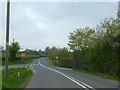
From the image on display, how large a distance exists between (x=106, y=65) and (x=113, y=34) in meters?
4.80

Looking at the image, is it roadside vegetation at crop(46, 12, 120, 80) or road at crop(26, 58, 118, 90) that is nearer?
road at crop(26, 58, 118, 90)

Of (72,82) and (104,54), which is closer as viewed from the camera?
(72,82)

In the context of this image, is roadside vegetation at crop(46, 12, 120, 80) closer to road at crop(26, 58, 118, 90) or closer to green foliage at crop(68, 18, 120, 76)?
green foliage at crop(68, 18, 120, 76)

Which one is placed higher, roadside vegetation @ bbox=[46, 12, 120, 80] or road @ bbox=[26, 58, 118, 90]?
roadside vegetation @ bbox=[46, 12, 120, 80]

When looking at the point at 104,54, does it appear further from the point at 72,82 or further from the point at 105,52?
the point at 72,82

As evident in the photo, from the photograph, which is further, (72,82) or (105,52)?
(105,52)

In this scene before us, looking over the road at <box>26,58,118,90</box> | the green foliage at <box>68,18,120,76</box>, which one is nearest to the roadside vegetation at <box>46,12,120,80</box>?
the green foliage at <box>68,18,120,76</box>

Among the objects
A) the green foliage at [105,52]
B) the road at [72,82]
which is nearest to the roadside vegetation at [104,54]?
the green foliage at [105,52]

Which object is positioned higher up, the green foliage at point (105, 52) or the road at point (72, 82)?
the green foliage at point (105, 52)

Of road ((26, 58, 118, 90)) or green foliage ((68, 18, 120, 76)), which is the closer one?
road ((26, 58, 118, 90))

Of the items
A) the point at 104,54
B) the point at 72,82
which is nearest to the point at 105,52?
the point at 104,54

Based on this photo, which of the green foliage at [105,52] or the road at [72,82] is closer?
the road at [72,82]

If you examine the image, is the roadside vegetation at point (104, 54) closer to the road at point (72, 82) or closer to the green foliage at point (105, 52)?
the green foliage at point (105, 52)

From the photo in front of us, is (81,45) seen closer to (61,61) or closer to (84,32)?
(84,32)
